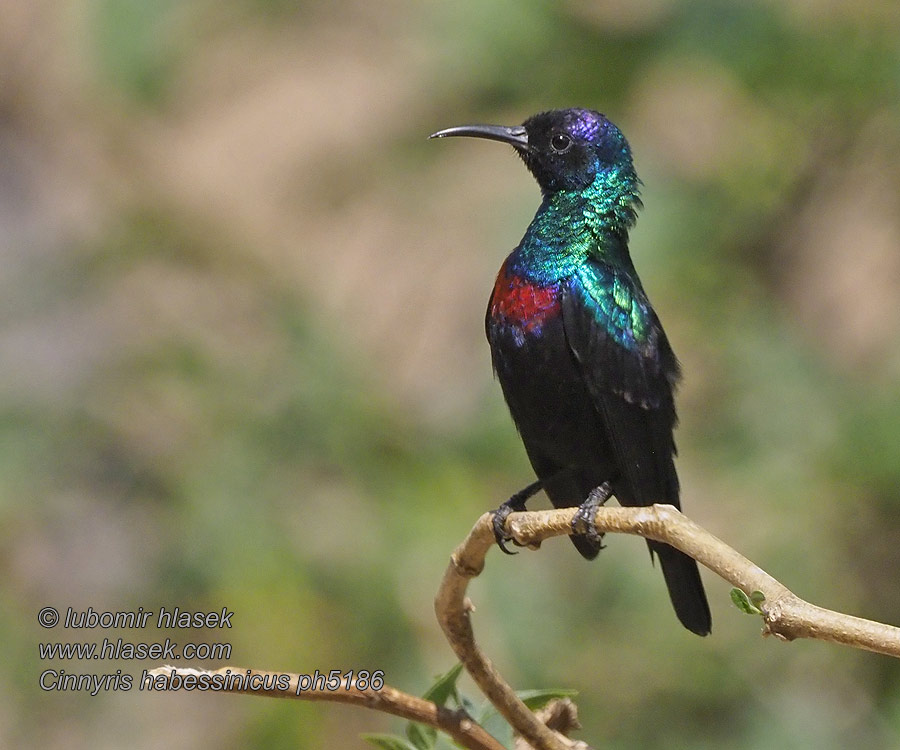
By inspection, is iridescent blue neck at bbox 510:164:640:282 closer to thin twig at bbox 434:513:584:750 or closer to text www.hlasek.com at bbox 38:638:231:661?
thin twig at bbox 434:513:584:750

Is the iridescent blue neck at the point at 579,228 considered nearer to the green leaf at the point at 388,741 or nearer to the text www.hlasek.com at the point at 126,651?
the green leaf at the point at 388,741

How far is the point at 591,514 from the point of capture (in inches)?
88.4

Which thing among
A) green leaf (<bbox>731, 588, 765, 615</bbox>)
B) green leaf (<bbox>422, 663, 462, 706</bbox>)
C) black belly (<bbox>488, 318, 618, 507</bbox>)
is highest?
black belly (<bbox>488, 318, 618, 507</bbox>)

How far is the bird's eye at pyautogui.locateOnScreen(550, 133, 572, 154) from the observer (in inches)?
116

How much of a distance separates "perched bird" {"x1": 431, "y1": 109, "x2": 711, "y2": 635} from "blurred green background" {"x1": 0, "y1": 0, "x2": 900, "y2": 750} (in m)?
1.43

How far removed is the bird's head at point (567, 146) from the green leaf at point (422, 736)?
1379 mm

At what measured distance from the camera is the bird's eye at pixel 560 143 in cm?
296

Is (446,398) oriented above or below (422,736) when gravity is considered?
above

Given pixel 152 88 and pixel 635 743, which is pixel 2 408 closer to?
pixel 152 88

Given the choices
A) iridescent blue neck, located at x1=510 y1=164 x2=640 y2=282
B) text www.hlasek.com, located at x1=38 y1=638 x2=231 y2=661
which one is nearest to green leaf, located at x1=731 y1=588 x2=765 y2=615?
iridescent blue neck, located at x1=510 y1=164 x2=640 y2=282

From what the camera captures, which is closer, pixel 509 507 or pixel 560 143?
pixel 509 507

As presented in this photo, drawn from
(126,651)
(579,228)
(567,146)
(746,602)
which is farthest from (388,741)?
(126,651)

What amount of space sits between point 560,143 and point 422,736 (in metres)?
1.54

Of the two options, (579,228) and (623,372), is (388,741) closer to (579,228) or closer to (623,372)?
(623,372)
